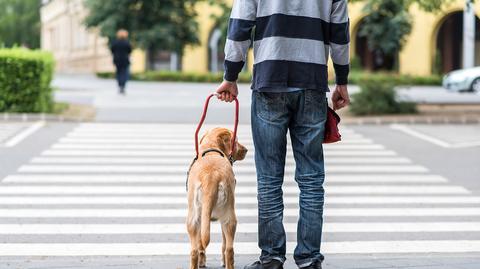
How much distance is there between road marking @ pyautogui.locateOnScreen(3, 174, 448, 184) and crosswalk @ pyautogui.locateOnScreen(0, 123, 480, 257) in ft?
0.04

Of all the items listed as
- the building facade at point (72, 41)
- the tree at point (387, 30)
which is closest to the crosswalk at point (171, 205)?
the tree at point (387, 30)

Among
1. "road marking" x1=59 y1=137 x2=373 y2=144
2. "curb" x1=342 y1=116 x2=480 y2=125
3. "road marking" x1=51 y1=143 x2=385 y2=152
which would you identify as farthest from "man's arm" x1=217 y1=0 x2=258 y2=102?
"curb" x1=342 y1=116 x2=480 y2=125

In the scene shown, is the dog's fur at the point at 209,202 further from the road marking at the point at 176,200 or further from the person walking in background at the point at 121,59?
the person walking in background at the point at 121,59

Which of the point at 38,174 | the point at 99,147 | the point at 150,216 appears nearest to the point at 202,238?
the point at 150,216

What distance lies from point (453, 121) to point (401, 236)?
39.9ft

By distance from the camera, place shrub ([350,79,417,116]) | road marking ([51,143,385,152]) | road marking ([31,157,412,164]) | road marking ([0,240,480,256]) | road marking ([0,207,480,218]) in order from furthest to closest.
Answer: shrub ([350,79,417,116]) < road marking ([51,143,385,152]) < road marking ([31,157,412,164]) < road marking ([0,207,480,218]) < road marking ([0,240,480,256])

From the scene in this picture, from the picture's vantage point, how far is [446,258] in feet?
19.7

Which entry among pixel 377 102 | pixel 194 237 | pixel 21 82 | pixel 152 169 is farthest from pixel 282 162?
pixel 377 102

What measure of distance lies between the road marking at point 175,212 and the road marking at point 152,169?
109 inches

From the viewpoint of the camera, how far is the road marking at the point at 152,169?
11164 mm

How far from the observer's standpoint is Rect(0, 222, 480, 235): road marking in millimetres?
7258

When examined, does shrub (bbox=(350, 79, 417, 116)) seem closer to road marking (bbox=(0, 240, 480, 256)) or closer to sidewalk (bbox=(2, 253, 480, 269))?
road marking (bbox=(0, 240, 480, 256))

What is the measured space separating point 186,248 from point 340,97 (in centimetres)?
195

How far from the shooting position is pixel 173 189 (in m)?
9.75
